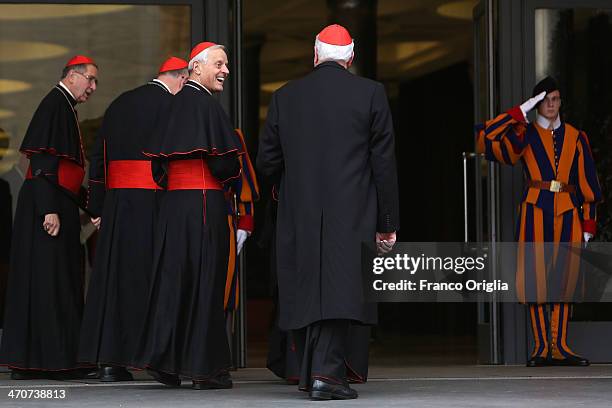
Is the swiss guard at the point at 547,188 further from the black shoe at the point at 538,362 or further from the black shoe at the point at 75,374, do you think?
the black shoe at the point at 75,374

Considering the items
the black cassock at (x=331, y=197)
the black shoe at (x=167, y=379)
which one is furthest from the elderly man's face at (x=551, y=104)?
the black shoe at (x=167, y=379)

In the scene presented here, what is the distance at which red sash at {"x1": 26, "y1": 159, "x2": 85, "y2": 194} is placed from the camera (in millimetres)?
6762

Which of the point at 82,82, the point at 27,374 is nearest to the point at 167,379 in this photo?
the point at 27,374

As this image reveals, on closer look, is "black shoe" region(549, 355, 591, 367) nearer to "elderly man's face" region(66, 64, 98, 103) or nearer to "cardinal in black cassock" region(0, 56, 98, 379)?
"cardinal in black cassock" region(0, 56, 98, 379)

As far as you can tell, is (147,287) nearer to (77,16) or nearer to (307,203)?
(307,203)

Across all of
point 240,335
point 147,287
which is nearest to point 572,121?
point 240,335

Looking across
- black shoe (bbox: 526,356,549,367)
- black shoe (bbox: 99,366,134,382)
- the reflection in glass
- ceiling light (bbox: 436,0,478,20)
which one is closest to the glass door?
the reflection in glass

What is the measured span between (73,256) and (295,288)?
69.1 inches

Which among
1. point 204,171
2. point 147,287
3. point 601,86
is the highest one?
point 601,86

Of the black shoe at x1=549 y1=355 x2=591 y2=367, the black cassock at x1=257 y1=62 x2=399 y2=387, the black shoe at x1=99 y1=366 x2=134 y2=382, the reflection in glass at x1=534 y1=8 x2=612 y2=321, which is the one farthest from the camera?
the reflection in glass at x1=534 y1=8 x2=612 y2=321

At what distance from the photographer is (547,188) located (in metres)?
7.50

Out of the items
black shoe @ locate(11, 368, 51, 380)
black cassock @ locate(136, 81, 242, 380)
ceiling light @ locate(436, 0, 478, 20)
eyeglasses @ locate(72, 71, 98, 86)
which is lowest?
black shoe @ locate(11, 368, 51, 380)

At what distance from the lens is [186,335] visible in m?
5.73

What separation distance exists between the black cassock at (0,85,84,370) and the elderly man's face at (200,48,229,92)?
1.11 metres
